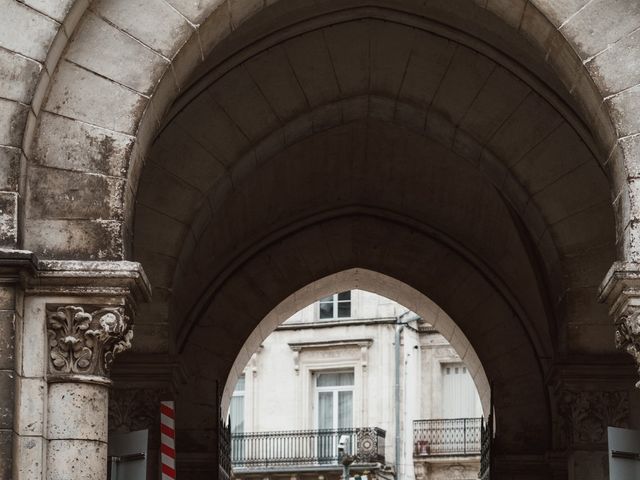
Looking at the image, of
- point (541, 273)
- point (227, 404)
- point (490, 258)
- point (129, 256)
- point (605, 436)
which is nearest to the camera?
point (129, 256)

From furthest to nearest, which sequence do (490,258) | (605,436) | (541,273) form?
(490,258), (541,273), (605,436)

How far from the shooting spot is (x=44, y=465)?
1078 cm

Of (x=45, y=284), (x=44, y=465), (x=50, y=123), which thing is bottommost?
(x=44, y=465)

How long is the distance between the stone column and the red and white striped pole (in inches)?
161

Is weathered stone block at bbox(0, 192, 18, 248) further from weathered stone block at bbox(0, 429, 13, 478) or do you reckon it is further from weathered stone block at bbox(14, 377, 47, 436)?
weathered stone block at bbox(0, 429, 13, 478)

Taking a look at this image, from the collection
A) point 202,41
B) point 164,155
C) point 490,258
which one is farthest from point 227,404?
point 202,41

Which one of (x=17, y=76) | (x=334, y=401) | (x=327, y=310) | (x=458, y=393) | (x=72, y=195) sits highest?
(x=327, y=310)

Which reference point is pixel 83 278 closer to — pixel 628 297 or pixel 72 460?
pixel 72 460

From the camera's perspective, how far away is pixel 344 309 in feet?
137

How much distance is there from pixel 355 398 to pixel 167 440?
25704 millimetres

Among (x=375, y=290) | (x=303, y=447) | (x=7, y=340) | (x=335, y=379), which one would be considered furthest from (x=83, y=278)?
(x=335, y=379)

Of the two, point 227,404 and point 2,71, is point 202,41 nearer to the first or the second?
point 2,71

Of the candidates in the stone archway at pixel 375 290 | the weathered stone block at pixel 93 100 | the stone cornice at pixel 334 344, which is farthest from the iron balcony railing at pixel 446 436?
the weathered stone block at pixel 93 100

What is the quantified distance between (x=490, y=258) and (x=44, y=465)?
9510 millimetres
